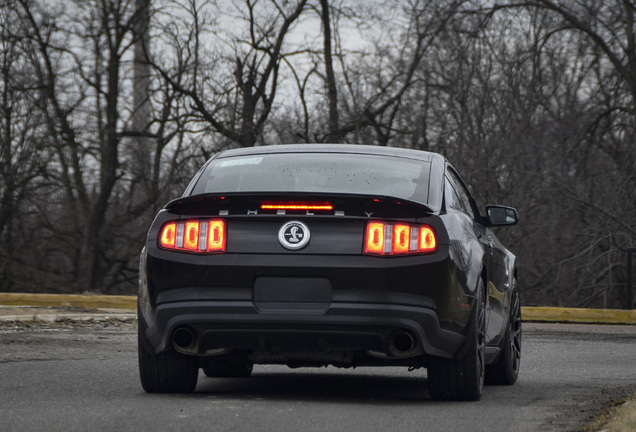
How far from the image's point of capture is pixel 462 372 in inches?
249

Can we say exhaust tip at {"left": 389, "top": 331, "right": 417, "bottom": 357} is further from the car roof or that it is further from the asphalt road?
the car roof

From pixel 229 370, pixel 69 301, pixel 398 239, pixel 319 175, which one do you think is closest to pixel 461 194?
pixel 319 175

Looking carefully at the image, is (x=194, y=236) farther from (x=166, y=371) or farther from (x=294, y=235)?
(x=166, y=371)

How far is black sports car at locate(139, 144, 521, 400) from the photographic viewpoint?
592 centimetres

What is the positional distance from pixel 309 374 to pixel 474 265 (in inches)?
98.4

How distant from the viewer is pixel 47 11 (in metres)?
24.3

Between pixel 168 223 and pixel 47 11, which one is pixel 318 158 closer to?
pixel 168 223

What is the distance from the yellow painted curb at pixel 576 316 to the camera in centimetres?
1725

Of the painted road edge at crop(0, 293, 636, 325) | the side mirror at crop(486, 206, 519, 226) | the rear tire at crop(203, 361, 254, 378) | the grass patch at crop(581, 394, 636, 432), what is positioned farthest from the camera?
the painted road edge at crop(0, 293, 636, 325)

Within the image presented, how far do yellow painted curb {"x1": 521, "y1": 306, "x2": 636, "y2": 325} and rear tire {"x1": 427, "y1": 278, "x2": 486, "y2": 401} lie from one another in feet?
35.9

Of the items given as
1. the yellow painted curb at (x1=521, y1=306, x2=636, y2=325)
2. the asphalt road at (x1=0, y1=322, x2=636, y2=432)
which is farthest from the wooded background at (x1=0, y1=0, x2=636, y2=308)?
the asphalt road at (x1=0, y1=322, x2=636, y2=432)

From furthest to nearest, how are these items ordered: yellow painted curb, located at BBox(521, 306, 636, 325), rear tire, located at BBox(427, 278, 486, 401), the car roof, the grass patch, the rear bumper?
yellow painted curb, located at BBox(521, 306, 636, 325) < the car roof < rear tire, located at BBox(427, 278, 486, 401) < the rear bumper < the grass patch

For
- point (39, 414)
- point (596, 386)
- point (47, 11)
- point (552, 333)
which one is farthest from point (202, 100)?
point (39, 414)

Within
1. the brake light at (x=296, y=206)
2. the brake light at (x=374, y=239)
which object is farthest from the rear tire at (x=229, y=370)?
the brake light at (x=374, y=239)
